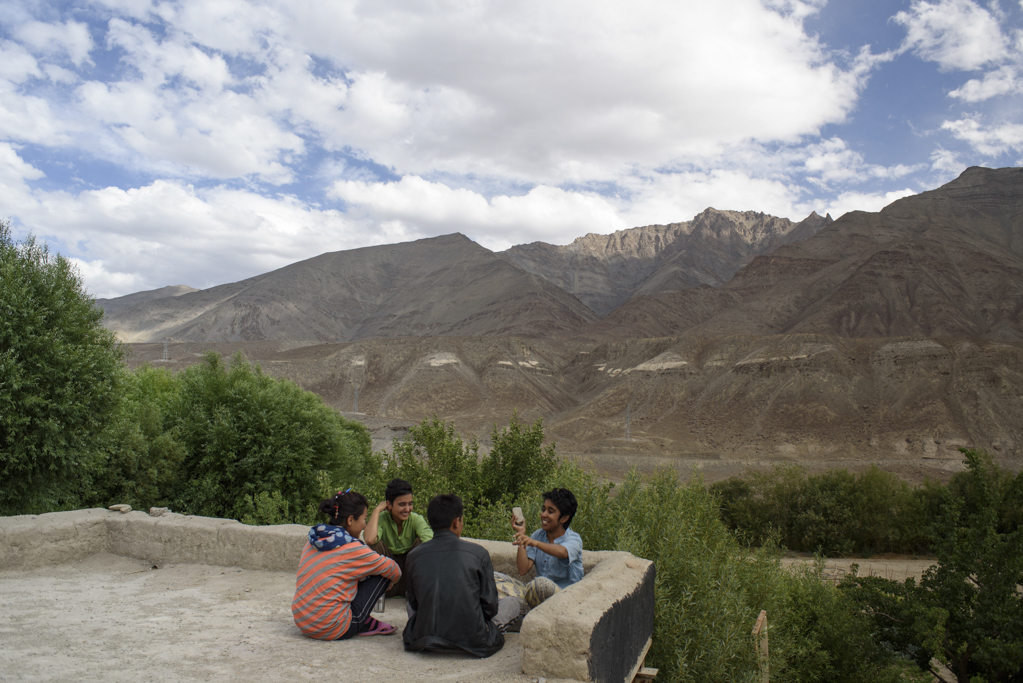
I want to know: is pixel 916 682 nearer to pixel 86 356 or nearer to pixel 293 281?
pixel 86 356

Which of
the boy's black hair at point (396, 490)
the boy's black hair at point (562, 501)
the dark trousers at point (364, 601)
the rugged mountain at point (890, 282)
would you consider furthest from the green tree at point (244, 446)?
the rugged mountain at point (890, 282)

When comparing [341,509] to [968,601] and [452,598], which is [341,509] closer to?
[452,598]

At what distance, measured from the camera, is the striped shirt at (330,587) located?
5109mm

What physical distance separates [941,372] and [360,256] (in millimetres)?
119822

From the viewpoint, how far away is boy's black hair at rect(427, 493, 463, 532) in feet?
15.9

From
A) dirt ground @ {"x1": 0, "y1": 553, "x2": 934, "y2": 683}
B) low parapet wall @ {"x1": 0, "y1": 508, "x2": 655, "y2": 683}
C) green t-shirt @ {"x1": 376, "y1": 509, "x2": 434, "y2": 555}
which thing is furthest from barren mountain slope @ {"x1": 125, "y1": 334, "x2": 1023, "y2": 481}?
green t-shirt @ {"x1": 376, "y1": 509, "x2": 434, "y2": 555}

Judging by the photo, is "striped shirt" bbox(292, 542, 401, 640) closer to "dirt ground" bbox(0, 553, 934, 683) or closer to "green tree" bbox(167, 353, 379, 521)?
"dirt ground" bbox(0, 553, 934, 683)

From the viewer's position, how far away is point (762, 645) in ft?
23.5

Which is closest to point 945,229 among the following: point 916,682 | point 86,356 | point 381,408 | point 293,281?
point 381,408

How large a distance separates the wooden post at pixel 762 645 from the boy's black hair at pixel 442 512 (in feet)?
12.1

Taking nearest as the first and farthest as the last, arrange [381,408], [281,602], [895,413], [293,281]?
[281,602], [895,413], [381,408], [293,281]

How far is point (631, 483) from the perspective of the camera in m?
8.41

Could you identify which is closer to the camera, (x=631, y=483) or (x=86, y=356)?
(x=631, y=483)

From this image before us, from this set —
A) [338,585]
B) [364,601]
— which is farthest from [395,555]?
[338,585]
